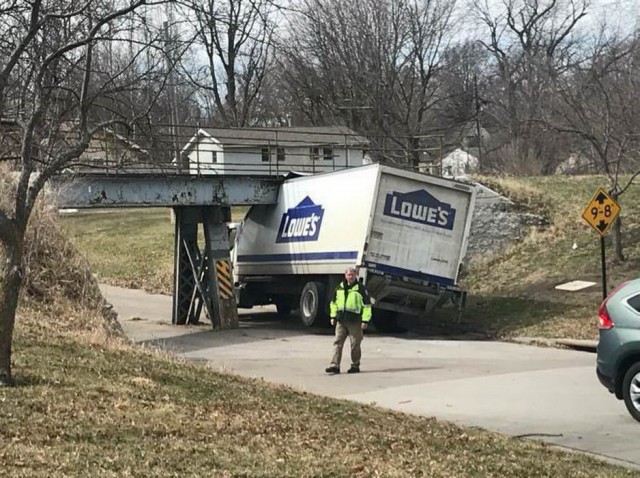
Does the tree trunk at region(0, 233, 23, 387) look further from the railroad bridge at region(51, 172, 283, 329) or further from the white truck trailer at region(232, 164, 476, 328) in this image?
the railroad bridge at region(51, 172, 283, 329)

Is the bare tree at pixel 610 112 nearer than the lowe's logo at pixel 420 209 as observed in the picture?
No

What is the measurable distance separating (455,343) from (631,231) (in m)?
10.2

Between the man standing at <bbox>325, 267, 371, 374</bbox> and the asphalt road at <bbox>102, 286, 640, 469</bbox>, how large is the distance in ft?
0.91

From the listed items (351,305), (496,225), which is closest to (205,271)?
(496,225)

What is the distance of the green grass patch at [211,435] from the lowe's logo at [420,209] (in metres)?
10.6

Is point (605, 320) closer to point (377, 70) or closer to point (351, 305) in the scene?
point (351, 305)

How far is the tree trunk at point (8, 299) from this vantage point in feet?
28.5

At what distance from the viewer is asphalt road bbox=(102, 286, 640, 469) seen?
9.79 m

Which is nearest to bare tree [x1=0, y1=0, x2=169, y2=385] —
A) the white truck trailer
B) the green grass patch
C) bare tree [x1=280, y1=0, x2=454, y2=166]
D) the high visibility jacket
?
the green grass patch

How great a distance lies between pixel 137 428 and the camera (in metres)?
7.25

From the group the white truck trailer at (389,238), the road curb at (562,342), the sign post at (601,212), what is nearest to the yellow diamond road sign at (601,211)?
the sign post at (601,212)

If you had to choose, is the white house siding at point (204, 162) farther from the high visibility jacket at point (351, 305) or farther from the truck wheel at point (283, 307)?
the high visibility jacket at point (351, 305)

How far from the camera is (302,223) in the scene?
2392 centimetres

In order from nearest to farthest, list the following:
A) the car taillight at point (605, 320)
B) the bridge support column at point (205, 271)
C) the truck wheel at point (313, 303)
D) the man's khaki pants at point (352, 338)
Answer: the car taillight at point (605, 320)
the man's khaki pants at point (352, 338)
the truck wheel at point (313, 303)
the bridge support column at point (205, 271)
